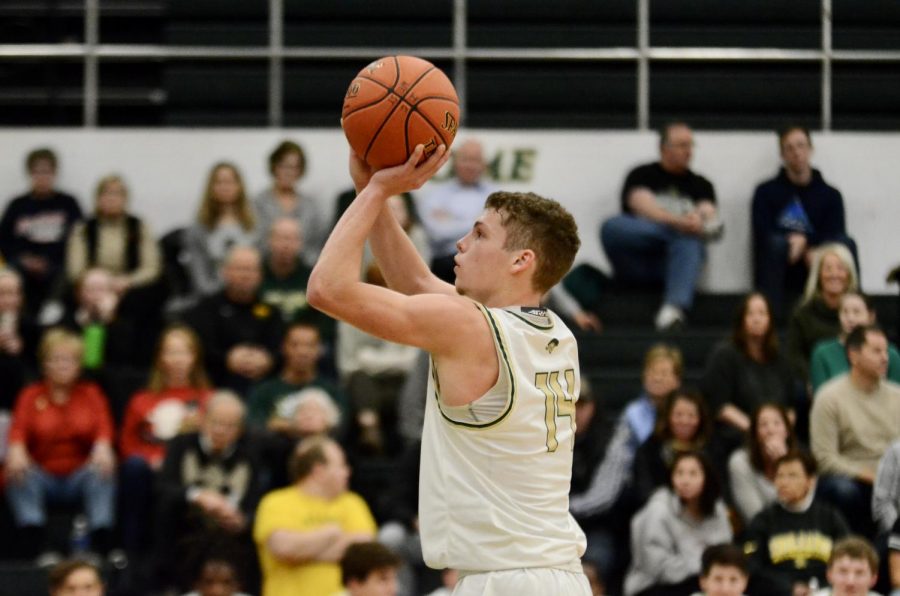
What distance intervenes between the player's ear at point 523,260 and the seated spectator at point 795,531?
4.13 meters

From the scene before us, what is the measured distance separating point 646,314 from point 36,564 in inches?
173

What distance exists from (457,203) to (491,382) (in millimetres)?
6199

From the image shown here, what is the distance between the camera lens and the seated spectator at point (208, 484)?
27.6ft

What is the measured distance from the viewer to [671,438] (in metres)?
9.00

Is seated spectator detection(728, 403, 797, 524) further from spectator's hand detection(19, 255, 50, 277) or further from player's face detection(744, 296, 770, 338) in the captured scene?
spectator's hand detection(19, 255, 50, 277)

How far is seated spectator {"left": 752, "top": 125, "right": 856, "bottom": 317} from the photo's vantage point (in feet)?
36.7

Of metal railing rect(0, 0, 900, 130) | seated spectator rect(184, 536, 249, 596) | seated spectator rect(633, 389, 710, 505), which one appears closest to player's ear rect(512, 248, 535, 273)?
seated spectator rect(184, 536, 249, 596)

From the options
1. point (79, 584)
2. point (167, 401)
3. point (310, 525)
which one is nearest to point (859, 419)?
point (310, 525)

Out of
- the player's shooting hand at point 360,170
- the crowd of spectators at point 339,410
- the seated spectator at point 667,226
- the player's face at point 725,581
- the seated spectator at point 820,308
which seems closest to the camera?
the player's shooting hand at point 360,170

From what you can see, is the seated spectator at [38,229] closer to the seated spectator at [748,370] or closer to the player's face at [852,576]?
the seated spectator at [748,370]

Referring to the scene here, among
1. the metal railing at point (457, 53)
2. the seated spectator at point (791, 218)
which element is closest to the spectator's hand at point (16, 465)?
the metal railing at point (457, 53)

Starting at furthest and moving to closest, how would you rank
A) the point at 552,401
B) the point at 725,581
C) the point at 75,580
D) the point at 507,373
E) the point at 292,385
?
the point at 292,385 → the point at 725,581 → the point at 75,580 → the point at 552,401 → the point at 507,373

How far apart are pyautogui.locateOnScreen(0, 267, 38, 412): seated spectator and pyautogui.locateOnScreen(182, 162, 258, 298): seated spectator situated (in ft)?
3.59

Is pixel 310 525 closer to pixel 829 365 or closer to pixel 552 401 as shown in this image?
pixel 829 365
